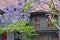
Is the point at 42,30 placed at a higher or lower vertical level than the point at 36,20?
lower

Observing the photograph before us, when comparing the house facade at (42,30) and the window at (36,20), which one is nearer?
the house facade at (42,30)

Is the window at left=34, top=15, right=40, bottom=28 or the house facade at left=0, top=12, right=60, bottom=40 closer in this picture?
the house facade at left=0, top=12, right=60, bottom=40

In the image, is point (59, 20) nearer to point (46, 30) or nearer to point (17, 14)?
point (46, 30)

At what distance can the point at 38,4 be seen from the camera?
6988 millimetres

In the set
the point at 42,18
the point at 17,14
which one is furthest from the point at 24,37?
the point at 17,14

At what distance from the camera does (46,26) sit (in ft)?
71.2

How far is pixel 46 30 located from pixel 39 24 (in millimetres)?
950

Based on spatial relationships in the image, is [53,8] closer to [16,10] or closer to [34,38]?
[16,10]

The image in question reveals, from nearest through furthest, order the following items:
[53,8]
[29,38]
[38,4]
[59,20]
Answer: [53,8]
[38,4]
[29,38]
[59,20]

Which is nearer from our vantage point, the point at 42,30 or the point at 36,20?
the point at 42,30

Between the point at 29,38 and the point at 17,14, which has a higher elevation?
the point at 17,14

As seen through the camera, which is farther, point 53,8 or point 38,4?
point 38,4

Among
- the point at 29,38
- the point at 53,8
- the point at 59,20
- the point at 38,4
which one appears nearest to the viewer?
the point at 53,8

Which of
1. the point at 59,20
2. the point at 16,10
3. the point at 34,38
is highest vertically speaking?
the point at 16,10
